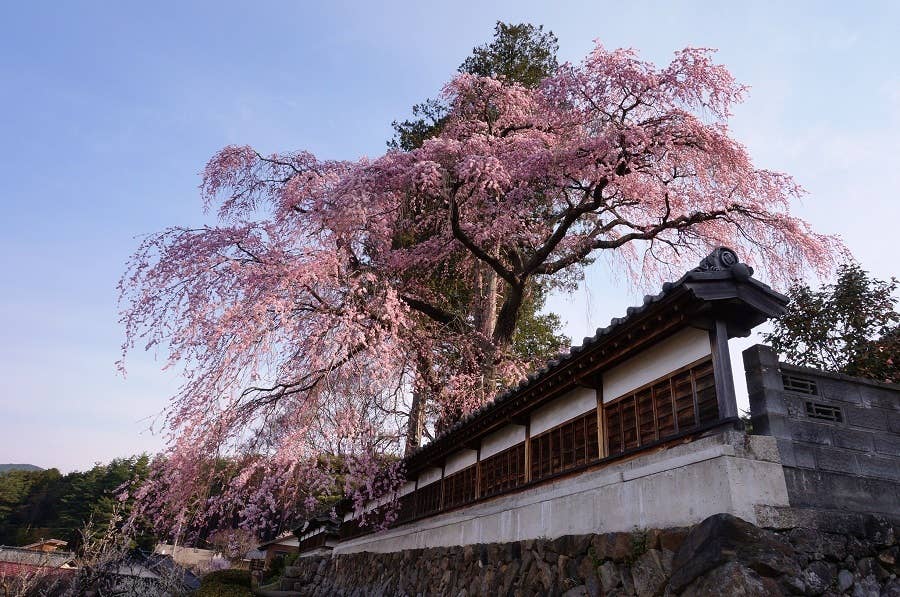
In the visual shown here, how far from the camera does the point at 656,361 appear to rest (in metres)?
6.31

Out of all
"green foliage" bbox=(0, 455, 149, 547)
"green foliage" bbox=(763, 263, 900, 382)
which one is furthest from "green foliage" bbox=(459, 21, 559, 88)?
"green foliage" bbox=(0, 455, 149, 547)

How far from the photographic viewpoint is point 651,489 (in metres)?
5.66

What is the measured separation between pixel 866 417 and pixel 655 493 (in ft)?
7.24

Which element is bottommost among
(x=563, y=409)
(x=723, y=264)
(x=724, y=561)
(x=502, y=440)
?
(x=724, y=561)

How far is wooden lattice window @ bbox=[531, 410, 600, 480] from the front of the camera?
23.6 feet

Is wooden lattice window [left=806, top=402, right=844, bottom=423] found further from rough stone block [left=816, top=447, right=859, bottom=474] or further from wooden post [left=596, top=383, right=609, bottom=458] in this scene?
wooden post [left=596, top=383, right=609, bottom=458]

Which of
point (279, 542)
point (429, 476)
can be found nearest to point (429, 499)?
point (429, 476)

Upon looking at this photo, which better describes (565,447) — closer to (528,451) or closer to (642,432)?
(528,451)

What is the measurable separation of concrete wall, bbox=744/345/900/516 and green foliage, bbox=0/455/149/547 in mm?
58224

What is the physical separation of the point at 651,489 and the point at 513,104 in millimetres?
13612

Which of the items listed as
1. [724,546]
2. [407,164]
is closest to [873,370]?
[724,546]

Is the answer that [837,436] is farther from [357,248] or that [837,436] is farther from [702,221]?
[357,248]

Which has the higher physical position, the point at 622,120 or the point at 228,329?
the point at 622,120

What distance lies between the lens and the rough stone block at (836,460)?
5.24m
